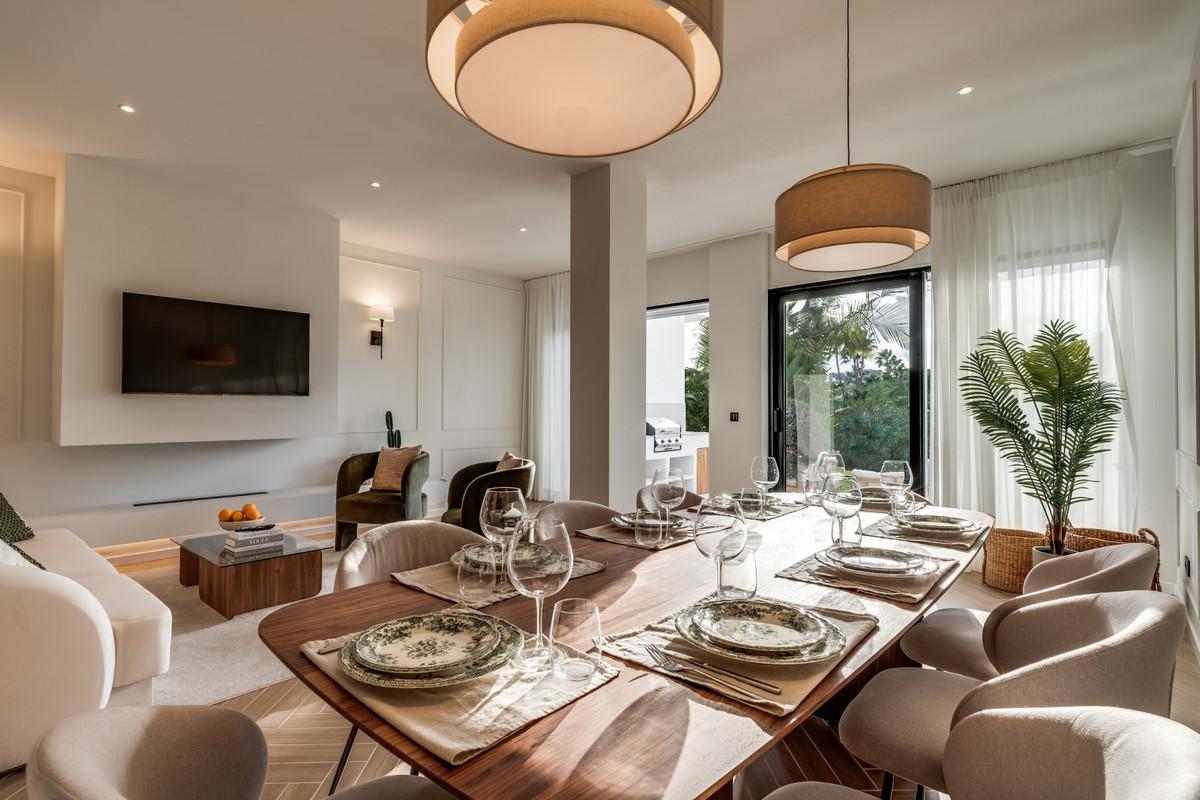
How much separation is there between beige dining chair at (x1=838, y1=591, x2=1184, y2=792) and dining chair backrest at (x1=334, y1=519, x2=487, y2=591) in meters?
1.07

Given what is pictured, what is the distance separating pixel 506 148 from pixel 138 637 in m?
2.90

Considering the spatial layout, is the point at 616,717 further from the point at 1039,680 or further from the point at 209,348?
the point at 209,348

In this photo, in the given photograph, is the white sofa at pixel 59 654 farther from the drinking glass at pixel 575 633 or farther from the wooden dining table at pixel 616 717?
the drinking glass at pixel 575 633

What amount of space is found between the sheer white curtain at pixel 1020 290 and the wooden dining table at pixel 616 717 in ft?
10.1

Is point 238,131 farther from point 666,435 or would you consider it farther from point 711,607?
point 666,435

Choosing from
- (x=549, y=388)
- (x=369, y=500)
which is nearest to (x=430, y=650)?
(x=369, y=500)

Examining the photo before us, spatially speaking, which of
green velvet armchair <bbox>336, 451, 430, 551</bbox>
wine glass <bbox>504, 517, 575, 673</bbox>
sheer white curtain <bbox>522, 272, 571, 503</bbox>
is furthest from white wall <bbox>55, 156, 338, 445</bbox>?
wine glass <bbox>504, 517, 575, 673</bbox>

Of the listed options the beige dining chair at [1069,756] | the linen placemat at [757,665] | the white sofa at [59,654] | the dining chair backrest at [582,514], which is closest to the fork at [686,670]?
the linen placemat at [757,665]

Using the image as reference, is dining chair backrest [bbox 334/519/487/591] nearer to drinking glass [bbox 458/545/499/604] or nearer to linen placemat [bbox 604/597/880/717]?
drinking glass [bbox 458/545/499/604]

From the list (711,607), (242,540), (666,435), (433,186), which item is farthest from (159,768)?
(666,435)

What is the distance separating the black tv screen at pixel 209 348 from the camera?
4.06 m

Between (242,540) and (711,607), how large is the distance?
292cm

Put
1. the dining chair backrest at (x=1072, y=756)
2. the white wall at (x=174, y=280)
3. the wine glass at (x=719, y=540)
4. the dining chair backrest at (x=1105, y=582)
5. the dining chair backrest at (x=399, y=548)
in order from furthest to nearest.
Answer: the white wall at (x=174, y=280) → the dining chair backrest at (x=399, y=548) → the dining chair backrest at (x=1105, y=582) → the wine glass at (x=719, y=540) → the dining chair backrest at (x=1072, y=756)

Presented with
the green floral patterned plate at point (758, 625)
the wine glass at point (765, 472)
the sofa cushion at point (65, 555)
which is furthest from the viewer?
the sofa cushion at point (65, 555)
